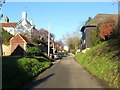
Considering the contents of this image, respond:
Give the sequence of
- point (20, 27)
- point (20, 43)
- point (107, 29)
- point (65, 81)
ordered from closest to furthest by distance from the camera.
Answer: point (65, 81) < point (107, 29) < point (20, 43) < point (20, 27)

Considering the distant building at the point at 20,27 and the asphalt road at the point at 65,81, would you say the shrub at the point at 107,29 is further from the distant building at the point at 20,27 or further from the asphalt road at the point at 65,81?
the distant building at the point at 20,27

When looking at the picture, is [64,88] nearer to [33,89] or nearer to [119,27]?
[33,89]

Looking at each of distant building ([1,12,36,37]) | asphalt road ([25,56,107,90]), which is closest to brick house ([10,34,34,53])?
distant building ([1,12,36,37])

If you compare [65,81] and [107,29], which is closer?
[65,81]

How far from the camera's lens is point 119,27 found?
3691cm


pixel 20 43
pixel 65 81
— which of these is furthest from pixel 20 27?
pixel 65 81

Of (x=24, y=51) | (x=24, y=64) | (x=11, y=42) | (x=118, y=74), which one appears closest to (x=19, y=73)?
(x=24, y=64)

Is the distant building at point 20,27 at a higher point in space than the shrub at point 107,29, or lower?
higher

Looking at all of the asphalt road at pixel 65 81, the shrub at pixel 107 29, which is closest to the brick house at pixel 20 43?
the shrub at pixel 107 29

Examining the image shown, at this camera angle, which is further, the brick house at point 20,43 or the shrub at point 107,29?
the brick house at point 20,43

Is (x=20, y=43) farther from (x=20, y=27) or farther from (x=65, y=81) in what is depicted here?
(x=65, y=81)

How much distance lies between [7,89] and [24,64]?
9.02 m

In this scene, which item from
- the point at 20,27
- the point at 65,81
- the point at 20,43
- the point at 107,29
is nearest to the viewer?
the point at 65,81

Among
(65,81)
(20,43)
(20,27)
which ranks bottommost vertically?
(65,81)
